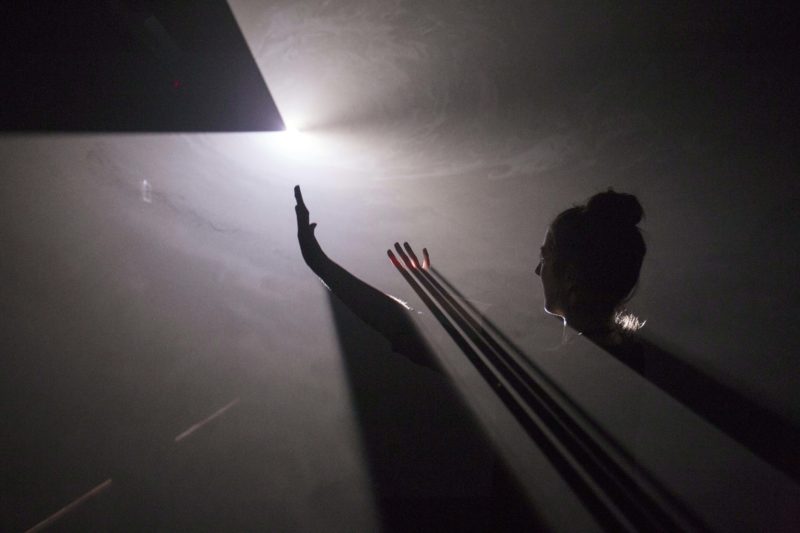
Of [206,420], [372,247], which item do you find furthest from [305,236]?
[206,420]

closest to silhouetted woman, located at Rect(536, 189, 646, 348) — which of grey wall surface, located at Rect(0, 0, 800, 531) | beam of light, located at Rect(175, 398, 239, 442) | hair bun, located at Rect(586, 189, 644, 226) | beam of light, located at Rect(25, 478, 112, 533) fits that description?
hair bun, located at Rect(586, 189, 644, 226)

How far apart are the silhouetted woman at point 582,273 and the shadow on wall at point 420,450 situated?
0.35 m

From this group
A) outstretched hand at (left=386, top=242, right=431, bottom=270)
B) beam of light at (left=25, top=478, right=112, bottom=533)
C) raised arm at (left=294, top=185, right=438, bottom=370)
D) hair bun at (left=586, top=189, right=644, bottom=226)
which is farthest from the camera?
outstretched hand at (left=386, top=242, right=431, bottom=270)

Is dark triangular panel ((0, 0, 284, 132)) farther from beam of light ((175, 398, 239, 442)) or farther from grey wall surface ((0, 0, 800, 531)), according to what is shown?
beam of light ((175, 398, 239, 442))

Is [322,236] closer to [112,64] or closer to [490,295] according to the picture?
[490,295]

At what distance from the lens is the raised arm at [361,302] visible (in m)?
0.81

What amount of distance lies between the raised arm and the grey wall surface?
1.13ft

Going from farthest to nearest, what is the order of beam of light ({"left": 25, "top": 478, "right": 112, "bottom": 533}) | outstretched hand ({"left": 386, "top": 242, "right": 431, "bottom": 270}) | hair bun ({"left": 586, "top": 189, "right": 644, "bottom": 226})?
outstretched hand ({"left": 386, "top": 242, "right": 431, "bottom": 270})
beam of light ({"left": 25, "top": 478, "right": 112, "bottom": 533})
hair bun ({"left": 586, "top": 189, "right": 644, "bottom": 226})

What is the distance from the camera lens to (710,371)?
119 centimetres

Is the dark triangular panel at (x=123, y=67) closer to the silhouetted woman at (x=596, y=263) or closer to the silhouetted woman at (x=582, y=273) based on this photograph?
the silhouetted woman at (x=582, y=273)

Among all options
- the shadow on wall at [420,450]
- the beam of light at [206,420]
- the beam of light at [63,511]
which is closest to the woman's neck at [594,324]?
the shadow on wall at [420,450]

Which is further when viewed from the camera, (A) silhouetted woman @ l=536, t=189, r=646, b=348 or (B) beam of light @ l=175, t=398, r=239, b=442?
(B) beam of light @ l=175, t=398, r=239, b=442

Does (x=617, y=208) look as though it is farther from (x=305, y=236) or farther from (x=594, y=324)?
(x=305, y=236)

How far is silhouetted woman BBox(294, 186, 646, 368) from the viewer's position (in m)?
0.71
